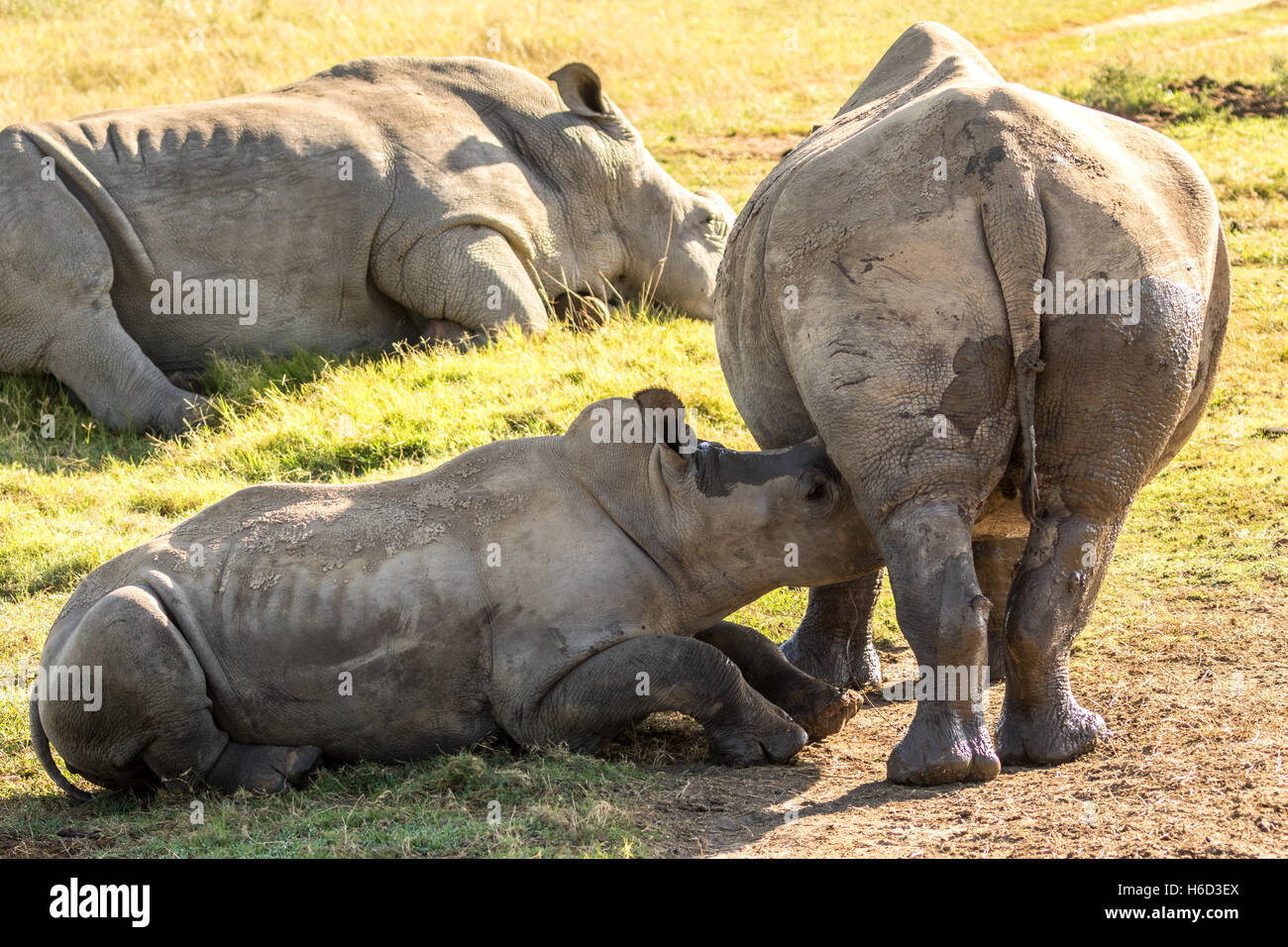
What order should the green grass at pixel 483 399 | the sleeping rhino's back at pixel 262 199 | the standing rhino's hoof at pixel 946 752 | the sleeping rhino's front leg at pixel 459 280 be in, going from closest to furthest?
the standing rhino's hoof at pixel 946 752, the green grass at pixel 483 399, the sleeping rhino's back at pixel 262 199, the sleeping rhino's front leg at pixel 459 280

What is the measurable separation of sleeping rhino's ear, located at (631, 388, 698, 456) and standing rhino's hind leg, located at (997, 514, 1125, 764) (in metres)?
1.28

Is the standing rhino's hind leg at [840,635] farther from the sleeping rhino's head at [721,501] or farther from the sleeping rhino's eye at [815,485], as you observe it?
the sleeping rhino's eye at [815,485]

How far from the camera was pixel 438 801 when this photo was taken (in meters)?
5.06

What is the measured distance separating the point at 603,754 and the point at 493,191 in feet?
19.6

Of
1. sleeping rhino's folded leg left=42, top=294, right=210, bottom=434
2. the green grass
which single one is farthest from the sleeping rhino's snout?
sleeping rhino's folded leg left=42, top=294, right=210, bottom=434

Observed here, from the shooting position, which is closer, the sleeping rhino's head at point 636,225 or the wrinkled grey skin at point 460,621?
the wrinkled grey skin at point 460,621

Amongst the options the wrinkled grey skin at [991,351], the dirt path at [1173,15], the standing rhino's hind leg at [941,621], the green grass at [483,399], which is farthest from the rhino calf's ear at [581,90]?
the dirt path at [1173,15]

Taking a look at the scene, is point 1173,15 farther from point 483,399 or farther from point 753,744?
point 753,744

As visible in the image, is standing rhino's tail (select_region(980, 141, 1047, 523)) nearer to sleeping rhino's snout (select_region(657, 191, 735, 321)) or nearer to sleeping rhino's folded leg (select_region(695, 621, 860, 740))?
sleeping rhino's folded leg (select_region(695, 621, 860, 740))

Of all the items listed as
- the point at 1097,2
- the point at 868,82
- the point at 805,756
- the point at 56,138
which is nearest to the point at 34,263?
the point at 56,138

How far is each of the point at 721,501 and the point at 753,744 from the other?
81cm

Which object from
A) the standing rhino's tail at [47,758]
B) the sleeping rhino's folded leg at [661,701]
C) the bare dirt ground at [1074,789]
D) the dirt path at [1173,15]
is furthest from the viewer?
the dirt path at [1173,15]

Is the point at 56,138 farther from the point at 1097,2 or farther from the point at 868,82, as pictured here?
the point at 1097,2

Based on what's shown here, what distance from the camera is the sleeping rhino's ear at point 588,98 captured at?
1120cm
